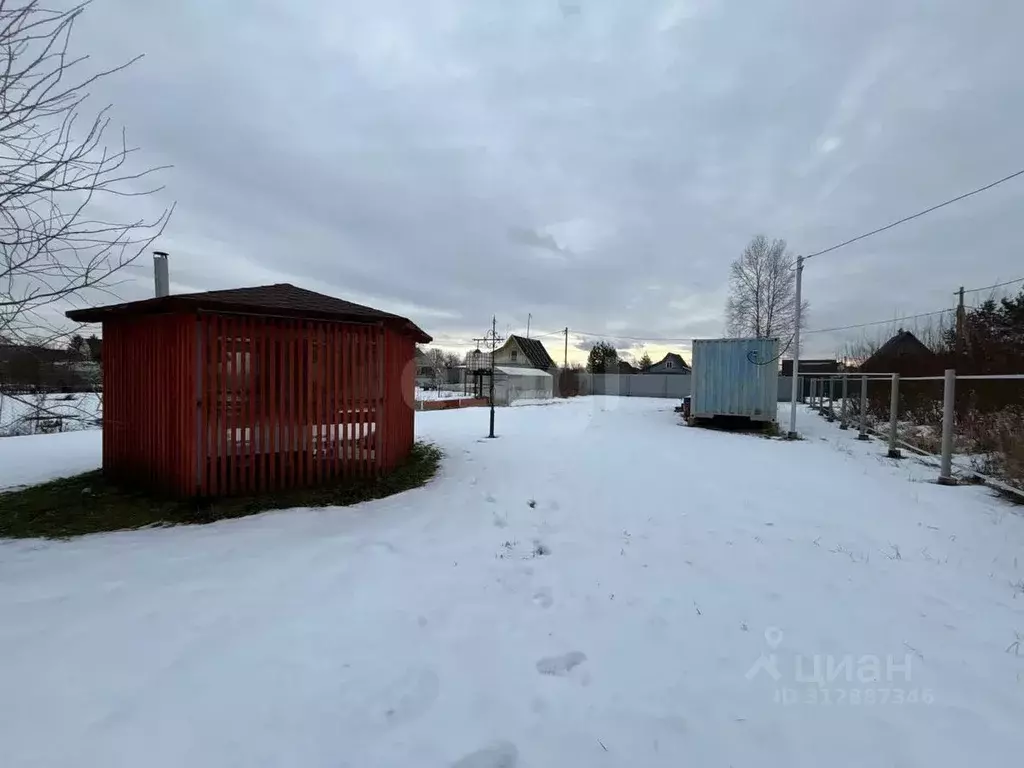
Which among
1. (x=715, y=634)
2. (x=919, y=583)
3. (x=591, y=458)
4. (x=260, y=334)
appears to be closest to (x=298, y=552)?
(x=260, y=334)

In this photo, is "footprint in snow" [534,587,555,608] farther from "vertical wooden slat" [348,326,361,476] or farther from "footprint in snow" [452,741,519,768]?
"vertical wooden slat" [348,326,361,476]

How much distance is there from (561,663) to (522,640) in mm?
284

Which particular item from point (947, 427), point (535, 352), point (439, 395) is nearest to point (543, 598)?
point (947, 427)

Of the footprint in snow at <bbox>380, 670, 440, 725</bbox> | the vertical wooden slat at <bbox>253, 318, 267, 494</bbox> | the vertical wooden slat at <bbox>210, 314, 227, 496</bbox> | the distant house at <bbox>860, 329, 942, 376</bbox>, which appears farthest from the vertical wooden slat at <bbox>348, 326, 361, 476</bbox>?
the distant house at <bbox>860, 329, 942, 376</bbox>

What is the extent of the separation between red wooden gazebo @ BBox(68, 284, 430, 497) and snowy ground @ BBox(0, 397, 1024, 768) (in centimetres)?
107

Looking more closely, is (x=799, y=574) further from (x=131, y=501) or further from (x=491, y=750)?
(x=131, y=501)

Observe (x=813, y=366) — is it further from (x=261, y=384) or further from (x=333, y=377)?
(x=261, y=384)

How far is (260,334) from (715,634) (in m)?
5.24

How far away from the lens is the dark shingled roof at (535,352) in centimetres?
4028

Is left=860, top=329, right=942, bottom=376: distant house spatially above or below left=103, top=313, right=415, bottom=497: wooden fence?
above

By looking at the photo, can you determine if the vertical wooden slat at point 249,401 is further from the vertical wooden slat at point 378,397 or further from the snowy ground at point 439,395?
the snowy ground at point 439,395

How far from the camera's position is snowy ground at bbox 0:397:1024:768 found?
1870mm

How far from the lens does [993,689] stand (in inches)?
84.7

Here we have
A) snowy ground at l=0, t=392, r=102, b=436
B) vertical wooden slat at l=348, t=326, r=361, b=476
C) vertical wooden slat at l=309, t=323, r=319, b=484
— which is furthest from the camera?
vertical wooden slat at l=348, t=326, r=361, b=476
